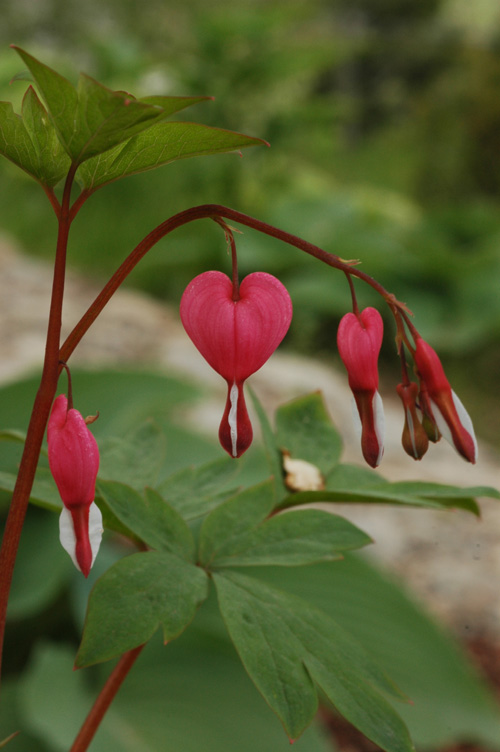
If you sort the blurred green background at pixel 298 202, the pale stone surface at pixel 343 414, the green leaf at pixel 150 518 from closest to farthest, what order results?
1. the green leaf at pixel 150 518
2. the pale stone surface at pixel 343 414
3. the blurred green background at pixel 298 202

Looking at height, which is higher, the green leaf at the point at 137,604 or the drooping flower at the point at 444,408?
the drooping flower at the point at 444,408

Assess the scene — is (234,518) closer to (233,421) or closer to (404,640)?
(233,421)

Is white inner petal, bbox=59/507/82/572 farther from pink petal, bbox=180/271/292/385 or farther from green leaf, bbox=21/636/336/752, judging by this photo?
green leaf, bbox=21/636/336/752

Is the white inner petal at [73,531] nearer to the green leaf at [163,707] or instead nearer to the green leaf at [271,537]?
the green leaf at [271,537]

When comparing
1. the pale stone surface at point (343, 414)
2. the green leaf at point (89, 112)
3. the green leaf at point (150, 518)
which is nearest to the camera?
the green leaf at point (89, 112)

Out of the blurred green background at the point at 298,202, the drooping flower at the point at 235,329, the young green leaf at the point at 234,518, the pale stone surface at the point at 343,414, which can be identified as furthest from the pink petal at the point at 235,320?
the blurred green background at the point at 298,202

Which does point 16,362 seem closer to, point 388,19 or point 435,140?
point 435,140

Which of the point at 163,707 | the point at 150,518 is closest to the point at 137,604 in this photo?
the point at 150,518
